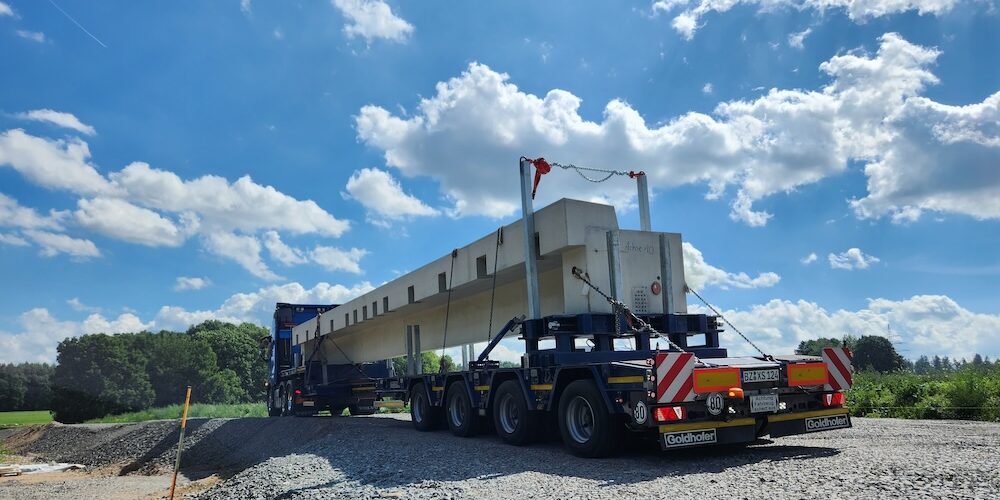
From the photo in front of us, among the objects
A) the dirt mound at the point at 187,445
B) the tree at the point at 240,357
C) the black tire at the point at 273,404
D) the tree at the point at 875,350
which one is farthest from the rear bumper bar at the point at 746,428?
the tree at the point at 240,357

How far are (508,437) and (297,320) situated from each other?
17.1m

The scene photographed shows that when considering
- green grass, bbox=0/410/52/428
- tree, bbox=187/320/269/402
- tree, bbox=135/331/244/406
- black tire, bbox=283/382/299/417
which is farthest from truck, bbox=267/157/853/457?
tree, bbox=187/320/269/402

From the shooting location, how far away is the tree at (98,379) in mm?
52281

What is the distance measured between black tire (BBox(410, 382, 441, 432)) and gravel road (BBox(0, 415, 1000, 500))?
37 centimetres

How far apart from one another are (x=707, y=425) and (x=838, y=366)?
94.3 inches

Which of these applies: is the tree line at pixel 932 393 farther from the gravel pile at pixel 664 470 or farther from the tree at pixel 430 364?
the tree at pixel 430 364

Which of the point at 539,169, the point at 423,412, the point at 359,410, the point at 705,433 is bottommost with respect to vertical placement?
the point at 359,410

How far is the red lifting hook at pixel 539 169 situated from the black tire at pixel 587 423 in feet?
12.1

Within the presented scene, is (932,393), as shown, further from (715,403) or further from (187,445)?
(187,445)

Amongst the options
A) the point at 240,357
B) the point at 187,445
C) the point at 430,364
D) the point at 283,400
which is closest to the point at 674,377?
the point at 430,364

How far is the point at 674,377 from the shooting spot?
322 inches

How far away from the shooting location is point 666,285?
38.1 feet

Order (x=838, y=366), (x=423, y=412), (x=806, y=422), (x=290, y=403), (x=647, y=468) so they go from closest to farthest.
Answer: (x=647, y=468)
(x=806, y=422)
(x=838, y=366)
(x=423, y=412)
(x=290, y=403)

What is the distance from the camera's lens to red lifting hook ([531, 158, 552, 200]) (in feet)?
38.8
